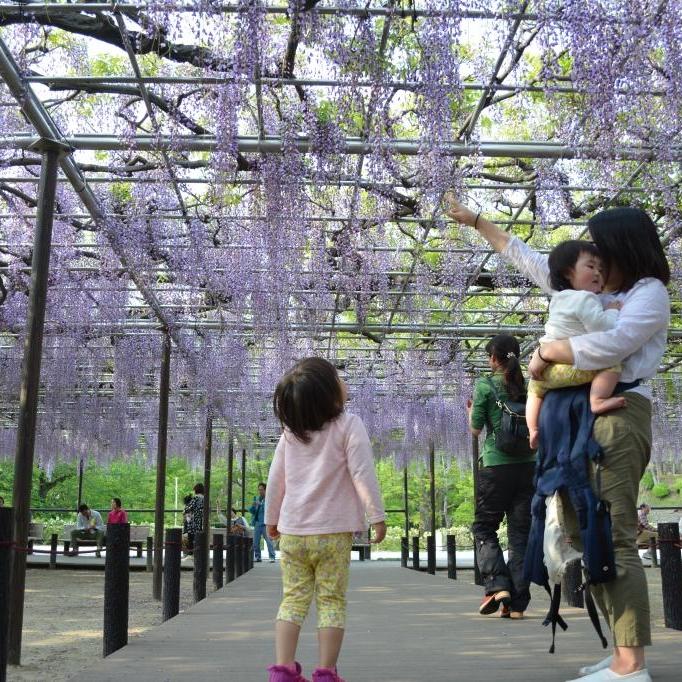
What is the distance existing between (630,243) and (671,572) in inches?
102

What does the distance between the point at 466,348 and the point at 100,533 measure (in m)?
9.40

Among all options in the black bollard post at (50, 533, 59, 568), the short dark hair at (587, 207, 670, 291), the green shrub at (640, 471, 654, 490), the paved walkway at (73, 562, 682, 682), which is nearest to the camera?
the short dark hair at (587, 207, 670, 291)

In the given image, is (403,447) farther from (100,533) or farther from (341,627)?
(341,627)

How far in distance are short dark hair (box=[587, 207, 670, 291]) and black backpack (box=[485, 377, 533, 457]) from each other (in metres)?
2.08

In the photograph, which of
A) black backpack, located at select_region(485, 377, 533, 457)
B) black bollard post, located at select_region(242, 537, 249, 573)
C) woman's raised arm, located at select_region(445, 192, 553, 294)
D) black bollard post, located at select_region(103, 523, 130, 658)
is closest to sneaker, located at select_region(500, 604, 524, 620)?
black backpack, located at select_region(485, 377, 533, 457)

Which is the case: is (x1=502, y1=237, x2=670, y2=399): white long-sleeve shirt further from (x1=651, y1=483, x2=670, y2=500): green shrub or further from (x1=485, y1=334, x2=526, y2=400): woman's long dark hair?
(x1=651, y1=483, x2=670, y2=500): green shrub

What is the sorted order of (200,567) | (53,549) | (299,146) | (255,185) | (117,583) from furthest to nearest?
(53,549) → (200,567) → (255,185) → (299,146) → (117,583)

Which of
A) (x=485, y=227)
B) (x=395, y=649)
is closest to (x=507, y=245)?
(x=485, y=227)

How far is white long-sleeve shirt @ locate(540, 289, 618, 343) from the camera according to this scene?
2.78m

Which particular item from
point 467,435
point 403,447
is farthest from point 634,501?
point 403,447

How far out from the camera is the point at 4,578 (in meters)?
3.46

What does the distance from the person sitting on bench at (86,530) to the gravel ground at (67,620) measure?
4240mm

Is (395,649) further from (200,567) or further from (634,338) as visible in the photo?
(200,567)

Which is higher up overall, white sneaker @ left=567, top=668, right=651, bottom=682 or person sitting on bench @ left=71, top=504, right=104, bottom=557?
person sitting on bench @ left=71, top=504, right=104, bottom=557
